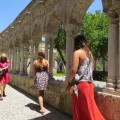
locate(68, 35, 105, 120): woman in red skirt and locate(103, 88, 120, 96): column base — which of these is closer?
locate(68, 35, 105, 120): woman in red skirt

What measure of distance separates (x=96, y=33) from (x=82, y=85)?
24.5m

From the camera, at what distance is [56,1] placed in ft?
31.3

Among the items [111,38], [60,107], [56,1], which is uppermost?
[56,1]

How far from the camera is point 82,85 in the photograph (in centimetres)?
451

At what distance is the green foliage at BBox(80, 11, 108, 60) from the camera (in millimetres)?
28031

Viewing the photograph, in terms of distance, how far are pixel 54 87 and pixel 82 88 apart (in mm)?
4221

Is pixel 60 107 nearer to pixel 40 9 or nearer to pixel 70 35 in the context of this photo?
pixel 70 35

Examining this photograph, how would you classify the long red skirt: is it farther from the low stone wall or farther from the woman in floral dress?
the woman in floral dress

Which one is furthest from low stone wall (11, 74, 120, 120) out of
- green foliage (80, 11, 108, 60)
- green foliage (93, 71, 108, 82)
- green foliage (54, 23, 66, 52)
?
green foliage (54, 23, 66, 52)

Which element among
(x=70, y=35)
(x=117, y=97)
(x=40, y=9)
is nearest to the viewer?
(x=117, y=97)

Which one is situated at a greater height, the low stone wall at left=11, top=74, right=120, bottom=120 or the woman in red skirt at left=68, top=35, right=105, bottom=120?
the woman in red skirt at left=68, top=35, right=105, bottom=120

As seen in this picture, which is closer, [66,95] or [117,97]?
[117,97]

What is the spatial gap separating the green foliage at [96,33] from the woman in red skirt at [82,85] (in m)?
23.2

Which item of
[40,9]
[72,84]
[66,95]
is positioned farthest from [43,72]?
[40,9]
